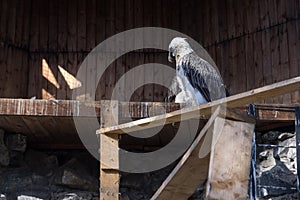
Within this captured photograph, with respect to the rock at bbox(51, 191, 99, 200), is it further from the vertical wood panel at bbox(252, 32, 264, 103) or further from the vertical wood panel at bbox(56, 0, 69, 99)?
the vertical wood panel at bbox(252, 32, 264, 103)

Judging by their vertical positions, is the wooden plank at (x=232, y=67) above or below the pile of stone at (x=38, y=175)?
above

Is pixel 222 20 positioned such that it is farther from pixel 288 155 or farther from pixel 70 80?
pixel 288 155

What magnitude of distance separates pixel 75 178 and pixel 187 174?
9.60 feet

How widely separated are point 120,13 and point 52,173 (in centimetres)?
241

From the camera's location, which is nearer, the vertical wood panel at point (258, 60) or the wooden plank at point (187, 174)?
the wooden plank at point (187, 174)

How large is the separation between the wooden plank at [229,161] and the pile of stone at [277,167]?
110 inches

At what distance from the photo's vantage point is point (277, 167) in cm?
527

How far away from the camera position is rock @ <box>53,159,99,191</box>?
17.6 feet

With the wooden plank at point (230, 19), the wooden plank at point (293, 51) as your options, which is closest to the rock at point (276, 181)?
the wooden plank at point (293, 51)

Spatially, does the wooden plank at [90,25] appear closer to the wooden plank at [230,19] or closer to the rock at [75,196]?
the wooden plank at [230,19]

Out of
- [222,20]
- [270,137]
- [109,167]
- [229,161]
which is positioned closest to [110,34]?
[222,20]

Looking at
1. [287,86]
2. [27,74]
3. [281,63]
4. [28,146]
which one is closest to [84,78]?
[27,74]

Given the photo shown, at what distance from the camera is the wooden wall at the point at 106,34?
642 centimetres

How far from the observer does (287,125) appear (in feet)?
17.3
